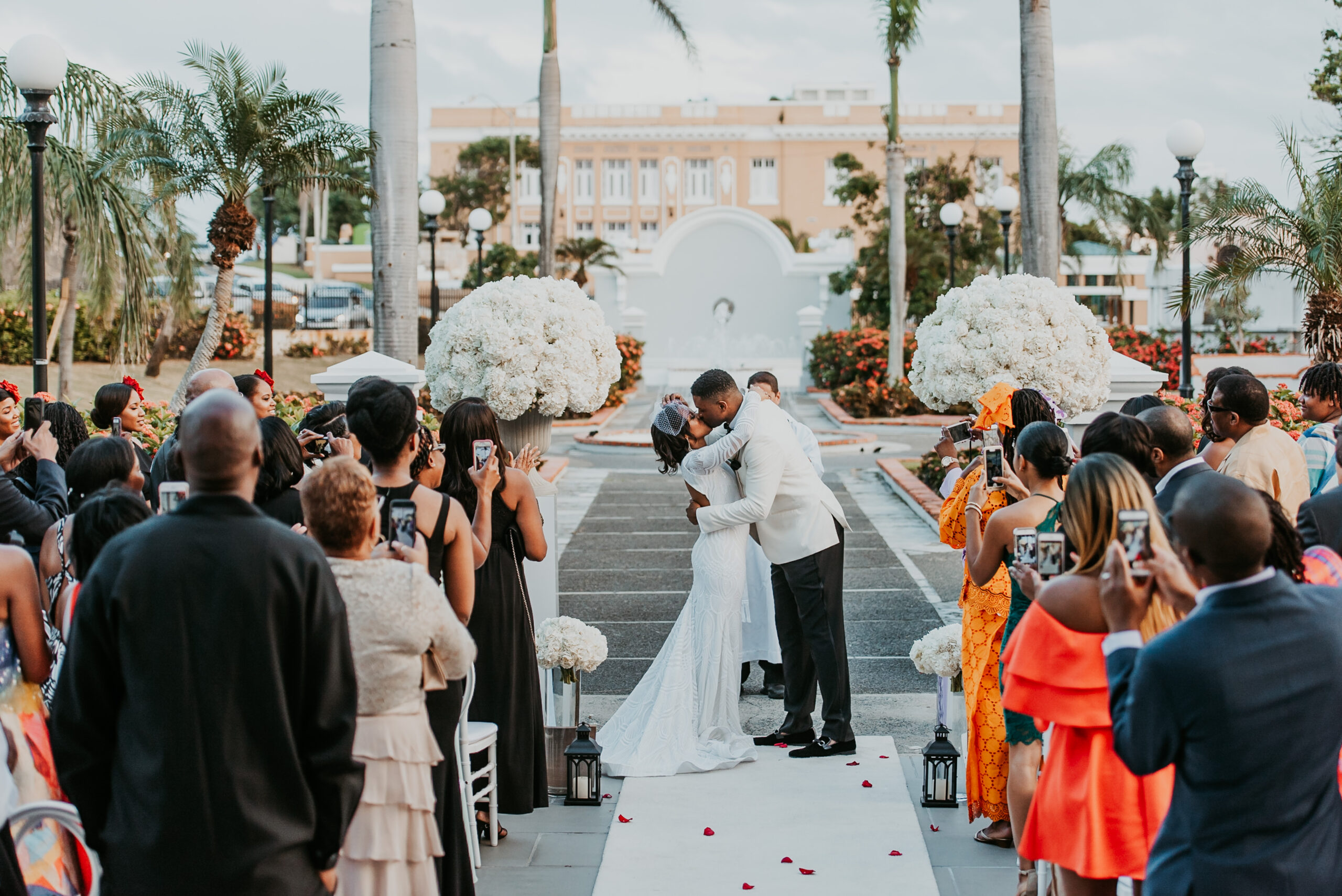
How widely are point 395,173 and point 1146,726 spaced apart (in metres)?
9.97

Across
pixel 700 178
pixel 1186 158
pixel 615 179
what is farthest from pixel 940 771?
pixel 615 179

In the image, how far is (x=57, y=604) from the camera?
4203 millimetres

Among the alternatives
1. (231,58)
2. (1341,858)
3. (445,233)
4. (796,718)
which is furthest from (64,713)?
(445,233)

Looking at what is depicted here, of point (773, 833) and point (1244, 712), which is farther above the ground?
point (1244, 712)

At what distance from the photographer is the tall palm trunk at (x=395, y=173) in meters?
11.4

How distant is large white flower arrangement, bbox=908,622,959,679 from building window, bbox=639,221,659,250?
69909 mm

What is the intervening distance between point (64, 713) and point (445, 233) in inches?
2820

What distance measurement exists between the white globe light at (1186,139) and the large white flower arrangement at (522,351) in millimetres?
7827

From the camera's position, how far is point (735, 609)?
6.42 metres

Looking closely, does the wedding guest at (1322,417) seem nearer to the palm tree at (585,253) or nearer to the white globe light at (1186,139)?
the white globe light at (1186,139)

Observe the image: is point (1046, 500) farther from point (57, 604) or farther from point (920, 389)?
point (920, 389)

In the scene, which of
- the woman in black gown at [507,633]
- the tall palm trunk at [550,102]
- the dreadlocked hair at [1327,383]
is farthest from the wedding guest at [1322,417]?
the tall palm trunk at [550,102]

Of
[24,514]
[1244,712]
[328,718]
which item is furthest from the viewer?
[24,514]

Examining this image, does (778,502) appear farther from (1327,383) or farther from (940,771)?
(1327,383)
